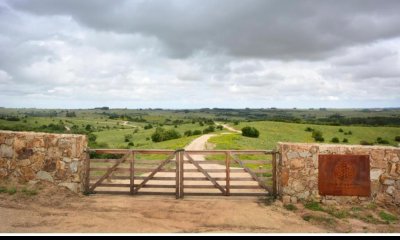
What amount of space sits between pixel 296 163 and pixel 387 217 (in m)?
3.32

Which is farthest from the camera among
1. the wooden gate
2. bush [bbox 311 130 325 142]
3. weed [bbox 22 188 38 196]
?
bush [bbox 311 130 325 142]

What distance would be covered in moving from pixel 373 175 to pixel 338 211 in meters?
1.93

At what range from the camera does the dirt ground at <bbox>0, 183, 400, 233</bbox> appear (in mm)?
10164

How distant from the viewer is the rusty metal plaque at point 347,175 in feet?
41.8

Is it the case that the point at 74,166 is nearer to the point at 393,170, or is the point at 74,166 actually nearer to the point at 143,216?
the point at 143,216

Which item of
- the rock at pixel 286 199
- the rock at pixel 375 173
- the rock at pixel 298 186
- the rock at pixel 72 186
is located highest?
the rock at pixel 375 173

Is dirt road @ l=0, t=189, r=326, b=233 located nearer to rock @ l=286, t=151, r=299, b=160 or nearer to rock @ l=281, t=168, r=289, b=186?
rock @ l=281, t=168, r=289, b=186

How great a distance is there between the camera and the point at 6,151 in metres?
14.0

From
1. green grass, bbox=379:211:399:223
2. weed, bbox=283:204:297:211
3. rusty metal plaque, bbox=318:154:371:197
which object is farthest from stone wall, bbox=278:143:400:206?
green grass, bbox=379:211:399:223

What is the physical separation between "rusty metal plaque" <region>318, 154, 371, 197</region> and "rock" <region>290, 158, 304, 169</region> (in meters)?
0.79

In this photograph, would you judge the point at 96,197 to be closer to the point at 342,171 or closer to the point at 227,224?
the point at 227,224

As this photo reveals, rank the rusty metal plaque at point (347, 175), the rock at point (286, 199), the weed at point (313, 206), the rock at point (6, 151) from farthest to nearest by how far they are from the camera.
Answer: the rock at point (6, 151) → the rock at point (286, 199) → the rusty metal plaque at point (347, 175) → the weed at point (313, 206)

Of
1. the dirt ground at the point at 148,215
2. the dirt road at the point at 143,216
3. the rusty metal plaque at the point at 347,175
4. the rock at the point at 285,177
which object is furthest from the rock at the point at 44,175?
the rusty metal plaque at the point at 347,175

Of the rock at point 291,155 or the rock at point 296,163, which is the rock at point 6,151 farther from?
the rock at point 296,163
